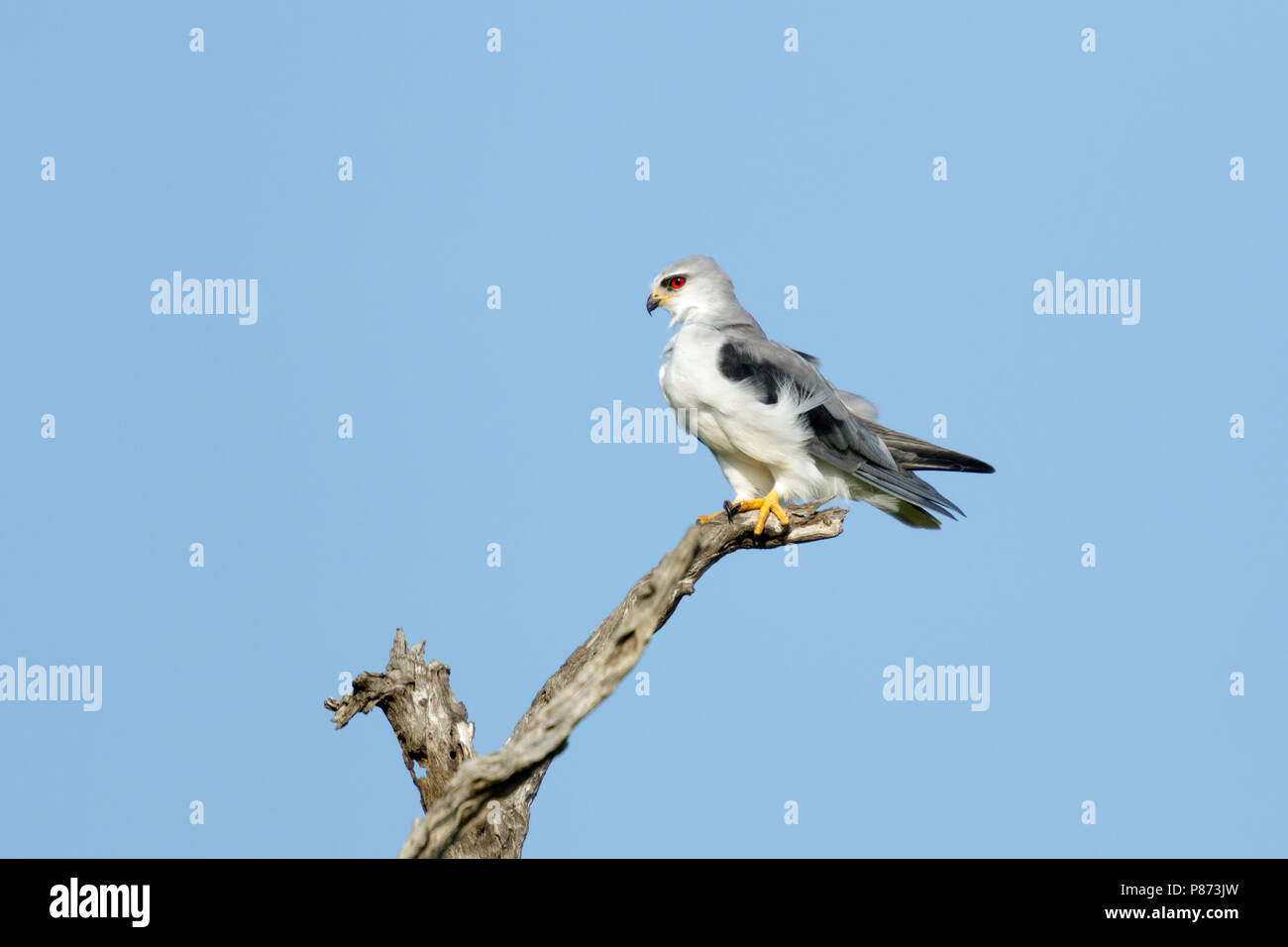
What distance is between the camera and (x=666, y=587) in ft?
21.5

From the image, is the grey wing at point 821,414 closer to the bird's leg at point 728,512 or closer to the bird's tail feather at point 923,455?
the bird's tail feather at point 923,455

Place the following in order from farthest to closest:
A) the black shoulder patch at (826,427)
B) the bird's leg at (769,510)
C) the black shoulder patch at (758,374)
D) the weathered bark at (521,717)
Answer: the black shoulder patch at (826,427) → the black shoulder patch at (758,374) → the bird's leg at (769,510) → the weathered bark at (521,717)

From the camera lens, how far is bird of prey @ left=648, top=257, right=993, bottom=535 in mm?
Result: 8406

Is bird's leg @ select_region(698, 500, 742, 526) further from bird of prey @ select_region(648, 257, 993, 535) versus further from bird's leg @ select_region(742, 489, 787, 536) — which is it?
bird's leg @ select_region(742, 489, 787, 536)

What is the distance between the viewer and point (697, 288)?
29.8 feet

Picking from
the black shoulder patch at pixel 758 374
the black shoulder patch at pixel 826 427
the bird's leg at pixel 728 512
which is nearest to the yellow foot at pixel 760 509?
the bird's leg at pixel 728 512

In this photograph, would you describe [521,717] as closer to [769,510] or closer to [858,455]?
[769,510]

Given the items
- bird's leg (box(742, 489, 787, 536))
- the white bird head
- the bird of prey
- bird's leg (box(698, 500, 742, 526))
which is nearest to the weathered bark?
bird's leg (box(742, 489, 787, 536))

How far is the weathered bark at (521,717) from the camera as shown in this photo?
21.1 feet

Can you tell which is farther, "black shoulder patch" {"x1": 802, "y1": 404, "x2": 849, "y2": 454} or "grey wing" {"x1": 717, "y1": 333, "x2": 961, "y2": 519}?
"black shoulder patch" {"x1": 802, "y1": 404, "x2": 849, "y2": 454}

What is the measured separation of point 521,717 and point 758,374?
2.66m
